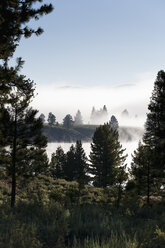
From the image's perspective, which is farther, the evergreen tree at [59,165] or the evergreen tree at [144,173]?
the evergreen tree at [59,165]

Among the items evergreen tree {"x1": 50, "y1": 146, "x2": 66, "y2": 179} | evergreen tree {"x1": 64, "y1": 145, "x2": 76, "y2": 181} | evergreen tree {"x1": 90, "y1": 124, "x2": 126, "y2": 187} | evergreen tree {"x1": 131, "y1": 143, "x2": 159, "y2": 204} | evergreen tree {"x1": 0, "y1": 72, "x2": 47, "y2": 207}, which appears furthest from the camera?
evergreen tree {"x1": 50, "y1": 146, "x2": 66, "y2": 179}

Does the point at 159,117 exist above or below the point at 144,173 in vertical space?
above

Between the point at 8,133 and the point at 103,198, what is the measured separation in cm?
1932

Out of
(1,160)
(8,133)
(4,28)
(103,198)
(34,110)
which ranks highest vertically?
(4,28)

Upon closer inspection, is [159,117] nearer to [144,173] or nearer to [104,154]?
[144,173]

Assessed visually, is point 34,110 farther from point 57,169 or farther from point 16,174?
point 57,169

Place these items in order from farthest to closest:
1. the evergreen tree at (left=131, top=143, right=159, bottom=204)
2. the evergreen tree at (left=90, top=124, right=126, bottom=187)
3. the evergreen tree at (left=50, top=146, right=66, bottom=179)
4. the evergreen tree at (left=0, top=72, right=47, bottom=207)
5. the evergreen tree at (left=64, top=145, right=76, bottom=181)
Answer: the evergreen tree at (left=50, top=146, right=66, bottom=179)
the evergreen tree at (left=64, top=145, right=76, bottom=181)
the evergreen tree at (left=90, top=124, right=126, bottom=187)
the evergreen tree at (left=131, top=143, right=159, bottom=204)
the evergreen tree at (left=0, top=72, right=47, bottom=207)

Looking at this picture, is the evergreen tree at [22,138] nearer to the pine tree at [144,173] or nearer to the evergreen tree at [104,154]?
the pine tree at [144,173]

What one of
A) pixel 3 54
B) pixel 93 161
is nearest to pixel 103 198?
pixel 93 161

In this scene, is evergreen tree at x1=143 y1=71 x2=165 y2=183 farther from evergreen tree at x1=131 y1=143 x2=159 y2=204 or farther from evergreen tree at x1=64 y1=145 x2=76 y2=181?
evergreen tree at x1=64 y1=145 x2=76 y2=181

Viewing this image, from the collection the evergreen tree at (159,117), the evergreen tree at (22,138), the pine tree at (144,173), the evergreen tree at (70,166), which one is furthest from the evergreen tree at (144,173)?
the evergreen tree at (70,166)

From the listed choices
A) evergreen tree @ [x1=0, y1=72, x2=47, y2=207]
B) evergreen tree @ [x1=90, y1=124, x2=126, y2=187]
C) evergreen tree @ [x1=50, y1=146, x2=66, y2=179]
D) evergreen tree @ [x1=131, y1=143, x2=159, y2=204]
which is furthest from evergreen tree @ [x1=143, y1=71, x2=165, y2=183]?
evergreen tree @ [x1=50, y1=146, x2=66, y2=179]

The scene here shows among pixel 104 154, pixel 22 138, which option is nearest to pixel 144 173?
pixel 22 138

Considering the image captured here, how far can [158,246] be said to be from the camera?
17.1ft
